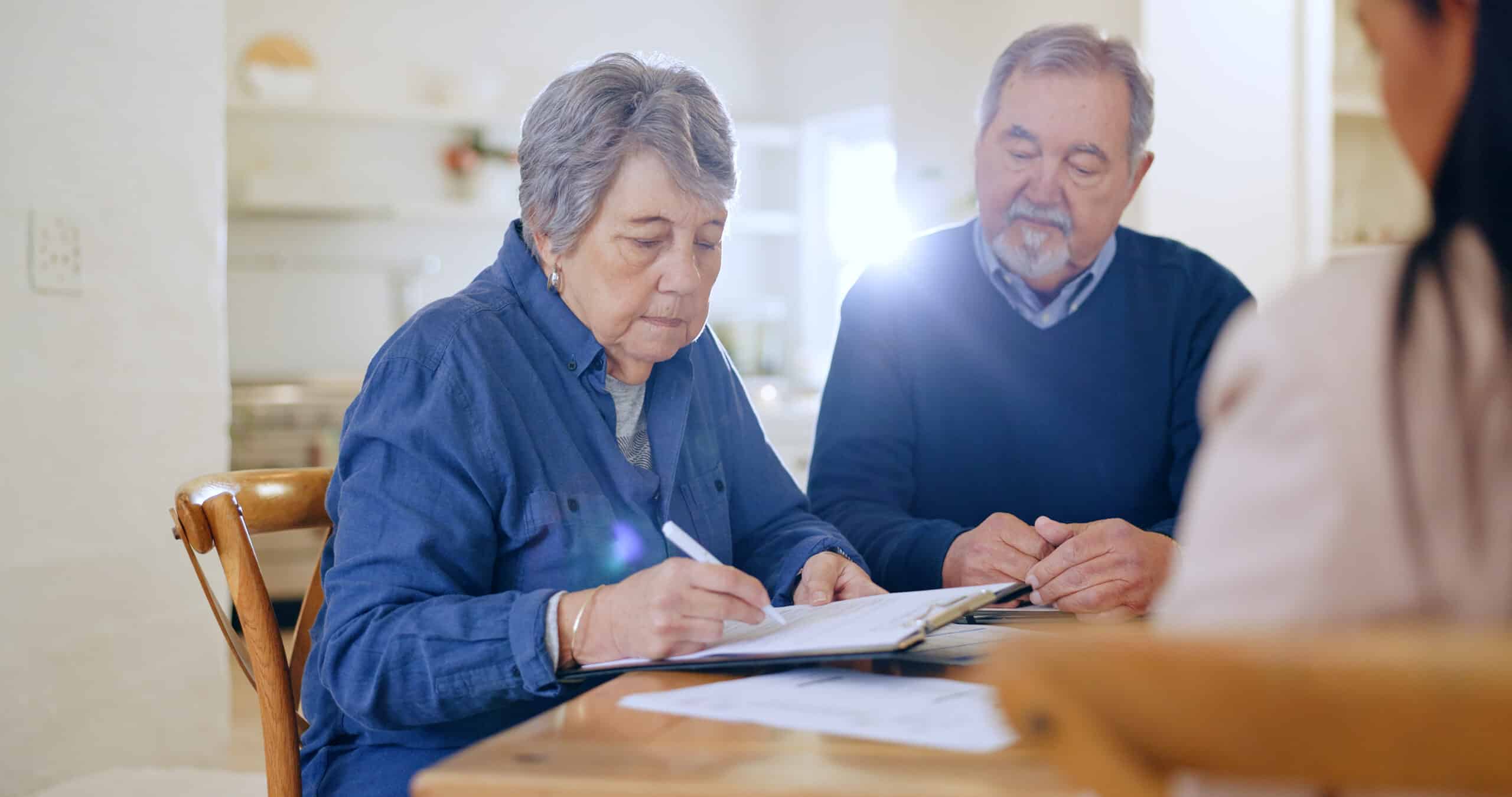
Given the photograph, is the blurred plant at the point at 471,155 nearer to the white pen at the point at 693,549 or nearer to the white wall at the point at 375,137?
the white wall at the point at 375,137

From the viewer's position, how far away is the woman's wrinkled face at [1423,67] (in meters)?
0.53

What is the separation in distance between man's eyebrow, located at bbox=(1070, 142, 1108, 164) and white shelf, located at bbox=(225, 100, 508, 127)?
4356mm

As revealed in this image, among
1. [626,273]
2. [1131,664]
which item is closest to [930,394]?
[626,273]

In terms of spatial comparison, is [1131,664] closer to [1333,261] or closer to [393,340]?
[1333,261]

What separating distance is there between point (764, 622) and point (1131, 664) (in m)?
0.75

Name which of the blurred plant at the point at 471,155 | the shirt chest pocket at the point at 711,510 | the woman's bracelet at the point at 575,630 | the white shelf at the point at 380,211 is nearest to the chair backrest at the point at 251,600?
the woman's bracelet at the point at 575,630

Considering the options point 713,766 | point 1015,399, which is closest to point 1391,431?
point 713,766

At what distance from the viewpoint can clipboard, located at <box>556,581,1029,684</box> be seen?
0.92 meters

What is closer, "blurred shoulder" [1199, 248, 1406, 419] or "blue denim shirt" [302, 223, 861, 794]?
"blurred shoulder" [1199, 248, 1406, 419]

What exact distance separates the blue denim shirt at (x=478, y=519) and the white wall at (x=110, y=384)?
0.79 metres

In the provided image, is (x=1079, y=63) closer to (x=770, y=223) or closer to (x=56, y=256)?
(x=56, y=256)

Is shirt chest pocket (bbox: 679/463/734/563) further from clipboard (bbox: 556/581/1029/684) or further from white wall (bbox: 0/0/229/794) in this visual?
white wall (bbox: 0/0/229/794)

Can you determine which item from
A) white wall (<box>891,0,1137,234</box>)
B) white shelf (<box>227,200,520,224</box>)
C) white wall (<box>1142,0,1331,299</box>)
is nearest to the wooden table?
white wall (<box>1142,0,1331,299</box>)

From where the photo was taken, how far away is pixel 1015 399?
1.78m
